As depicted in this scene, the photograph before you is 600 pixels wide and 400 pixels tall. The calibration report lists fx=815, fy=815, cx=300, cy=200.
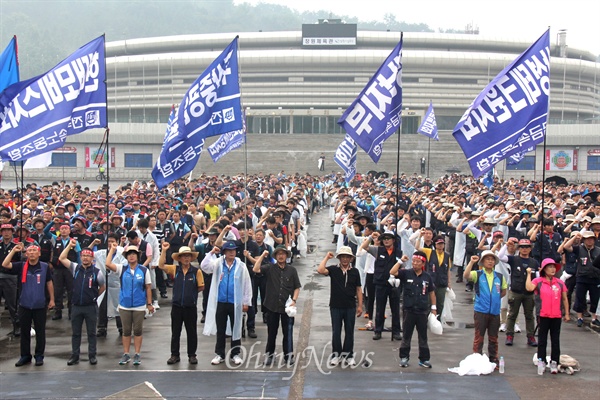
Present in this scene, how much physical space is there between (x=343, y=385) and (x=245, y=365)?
1597mm

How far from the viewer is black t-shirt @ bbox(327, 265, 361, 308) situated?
10797 mm

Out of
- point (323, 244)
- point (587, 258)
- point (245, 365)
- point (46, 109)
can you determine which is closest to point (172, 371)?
point (245, 365)

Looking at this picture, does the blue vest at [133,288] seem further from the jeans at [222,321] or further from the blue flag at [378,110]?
the blue flag at [378,110]

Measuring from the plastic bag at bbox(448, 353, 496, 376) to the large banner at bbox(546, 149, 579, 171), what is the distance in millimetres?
54235

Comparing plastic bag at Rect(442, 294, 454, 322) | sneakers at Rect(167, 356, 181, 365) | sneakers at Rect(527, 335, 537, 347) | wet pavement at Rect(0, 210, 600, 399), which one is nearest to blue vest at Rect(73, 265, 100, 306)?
wet pavement at Rect(0, 210, 600, 399)

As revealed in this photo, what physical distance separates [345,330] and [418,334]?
0.96 metres

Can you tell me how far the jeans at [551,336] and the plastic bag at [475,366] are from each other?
2.13 ft

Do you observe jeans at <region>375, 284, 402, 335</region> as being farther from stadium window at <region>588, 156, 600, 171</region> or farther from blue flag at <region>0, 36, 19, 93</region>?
stadium window at <region>588, 156, 600, 171</region>

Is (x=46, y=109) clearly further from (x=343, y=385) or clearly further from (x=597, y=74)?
(x=597, y=74)

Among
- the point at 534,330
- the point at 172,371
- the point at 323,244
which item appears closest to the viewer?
the point at 172,371

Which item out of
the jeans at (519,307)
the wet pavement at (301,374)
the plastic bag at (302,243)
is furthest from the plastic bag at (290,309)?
the plastic bag at (302,243)

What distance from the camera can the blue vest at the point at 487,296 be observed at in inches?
422

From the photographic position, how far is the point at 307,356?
1129 centimetres

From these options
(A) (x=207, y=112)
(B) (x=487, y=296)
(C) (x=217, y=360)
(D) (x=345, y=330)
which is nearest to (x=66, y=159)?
(A) (x=207, y=112)
